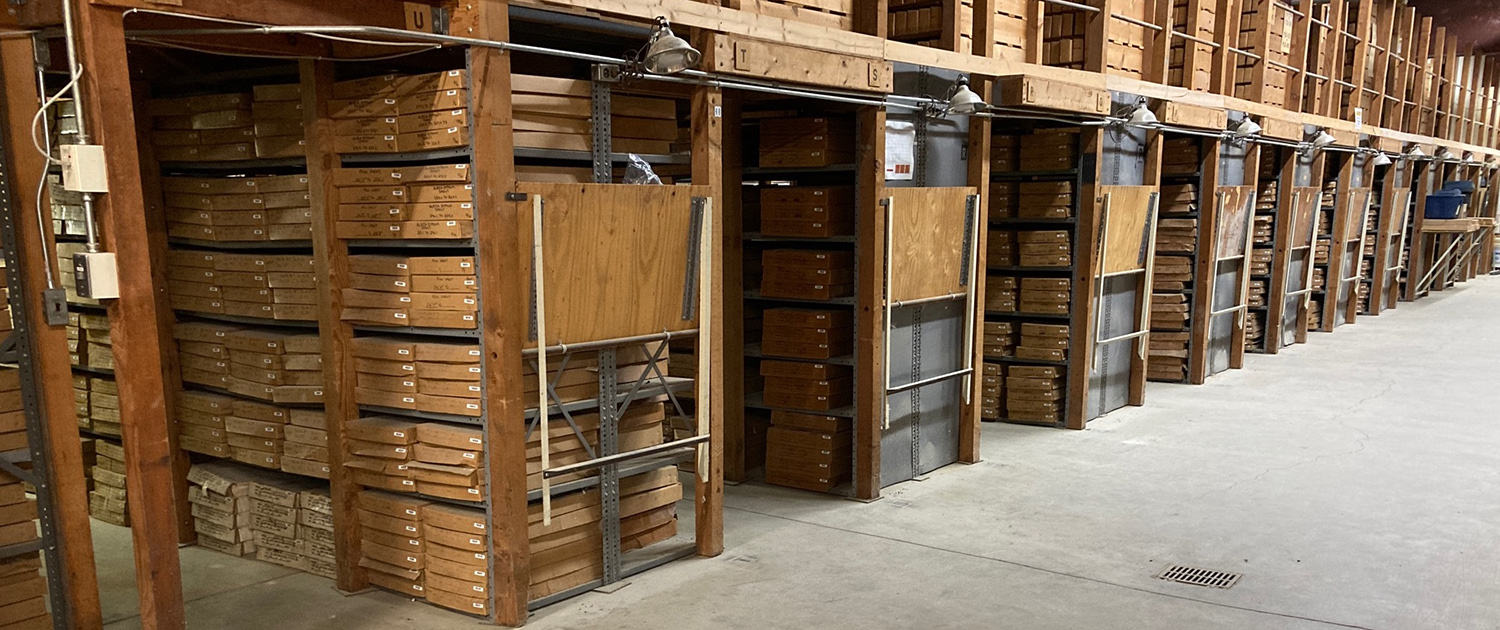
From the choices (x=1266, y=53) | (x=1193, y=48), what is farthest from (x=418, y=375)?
(x=1266, y=53)

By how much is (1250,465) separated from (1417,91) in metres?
15.4

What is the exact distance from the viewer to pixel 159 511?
3736 millimetres

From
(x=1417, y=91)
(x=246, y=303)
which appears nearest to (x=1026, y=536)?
(x=246, y=303)

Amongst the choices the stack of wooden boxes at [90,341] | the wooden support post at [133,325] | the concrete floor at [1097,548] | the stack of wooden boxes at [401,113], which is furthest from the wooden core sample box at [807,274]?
the stack of wooden boxes at [90,341]

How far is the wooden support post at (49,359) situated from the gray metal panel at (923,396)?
4.84 meters

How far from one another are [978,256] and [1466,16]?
19297mm

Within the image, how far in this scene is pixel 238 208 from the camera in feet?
19.1

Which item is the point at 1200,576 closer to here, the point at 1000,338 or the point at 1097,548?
the point at 1097,548

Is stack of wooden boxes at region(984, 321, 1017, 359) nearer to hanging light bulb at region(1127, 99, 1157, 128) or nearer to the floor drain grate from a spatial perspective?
hanging light bulb at region(1127, 99, 1157, 128)

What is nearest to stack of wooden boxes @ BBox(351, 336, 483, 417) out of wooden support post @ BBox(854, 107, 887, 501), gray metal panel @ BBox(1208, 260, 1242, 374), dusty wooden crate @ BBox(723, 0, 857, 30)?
dusty wooden crate @ BBox(723, 0, 857, 30)

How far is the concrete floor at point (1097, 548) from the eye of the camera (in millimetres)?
5059

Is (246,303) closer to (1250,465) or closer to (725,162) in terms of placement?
(725,162)

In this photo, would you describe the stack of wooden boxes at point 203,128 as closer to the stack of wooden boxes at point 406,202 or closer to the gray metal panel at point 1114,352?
the stack of wooden boxes at point 406,202

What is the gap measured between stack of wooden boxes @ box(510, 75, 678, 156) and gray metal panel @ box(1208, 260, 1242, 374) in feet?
28.2
